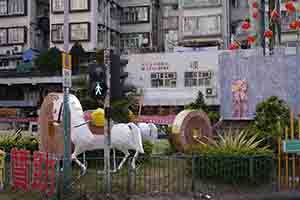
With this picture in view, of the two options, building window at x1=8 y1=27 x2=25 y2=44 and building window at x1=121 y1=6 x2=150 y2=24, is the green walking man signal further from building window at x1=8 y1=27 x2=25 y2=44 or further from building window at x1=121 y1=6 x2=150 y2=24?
building window at x1=121 y1=6 x2=150 y2=24

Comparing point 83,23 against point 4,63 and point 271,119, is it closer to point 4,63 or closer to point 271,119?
point 4,63

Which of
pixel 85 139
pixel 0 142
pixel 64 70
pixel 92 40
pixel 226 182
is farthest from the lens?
pixel 92 40

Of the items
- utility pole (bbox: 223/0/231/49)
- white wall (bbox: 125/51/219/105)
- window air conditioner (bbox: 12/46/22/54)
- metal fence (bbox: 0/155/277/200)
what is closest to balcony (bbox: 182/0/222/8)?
utility pole (bbox: 223/0/231/49)

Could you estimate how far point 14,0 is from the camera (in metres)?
53.7

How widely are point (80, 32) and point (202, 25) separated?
12013 mm

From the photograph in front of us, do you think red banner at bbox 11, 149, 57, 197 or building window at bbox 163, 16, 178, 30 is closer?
red banner at bbox 11, 149, 57, 197

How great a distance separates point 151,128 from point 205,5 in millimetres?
32905

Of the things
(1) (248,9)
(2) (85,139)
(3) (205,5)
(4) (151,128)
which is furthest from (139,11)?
(2) (85,139)

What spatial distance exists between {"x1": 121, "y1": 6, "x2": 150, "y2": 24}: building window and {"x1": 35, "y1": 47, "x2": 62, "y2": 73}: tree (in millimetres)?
10633

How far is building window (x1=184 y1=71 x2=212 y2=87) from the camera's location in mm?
44188

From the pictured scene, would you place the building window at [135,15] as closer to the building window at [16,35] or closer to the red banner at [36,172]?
the building window at [16,35]

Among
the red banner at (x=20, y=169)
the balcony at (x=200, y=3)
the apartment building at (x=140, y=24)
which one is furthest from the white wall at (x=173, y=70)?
A: the red banner at (x=20, y=169)

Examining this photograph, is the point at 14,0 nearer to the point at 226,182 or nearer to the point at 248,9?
the point at 248,9

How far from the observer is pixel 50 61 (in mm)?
47500
